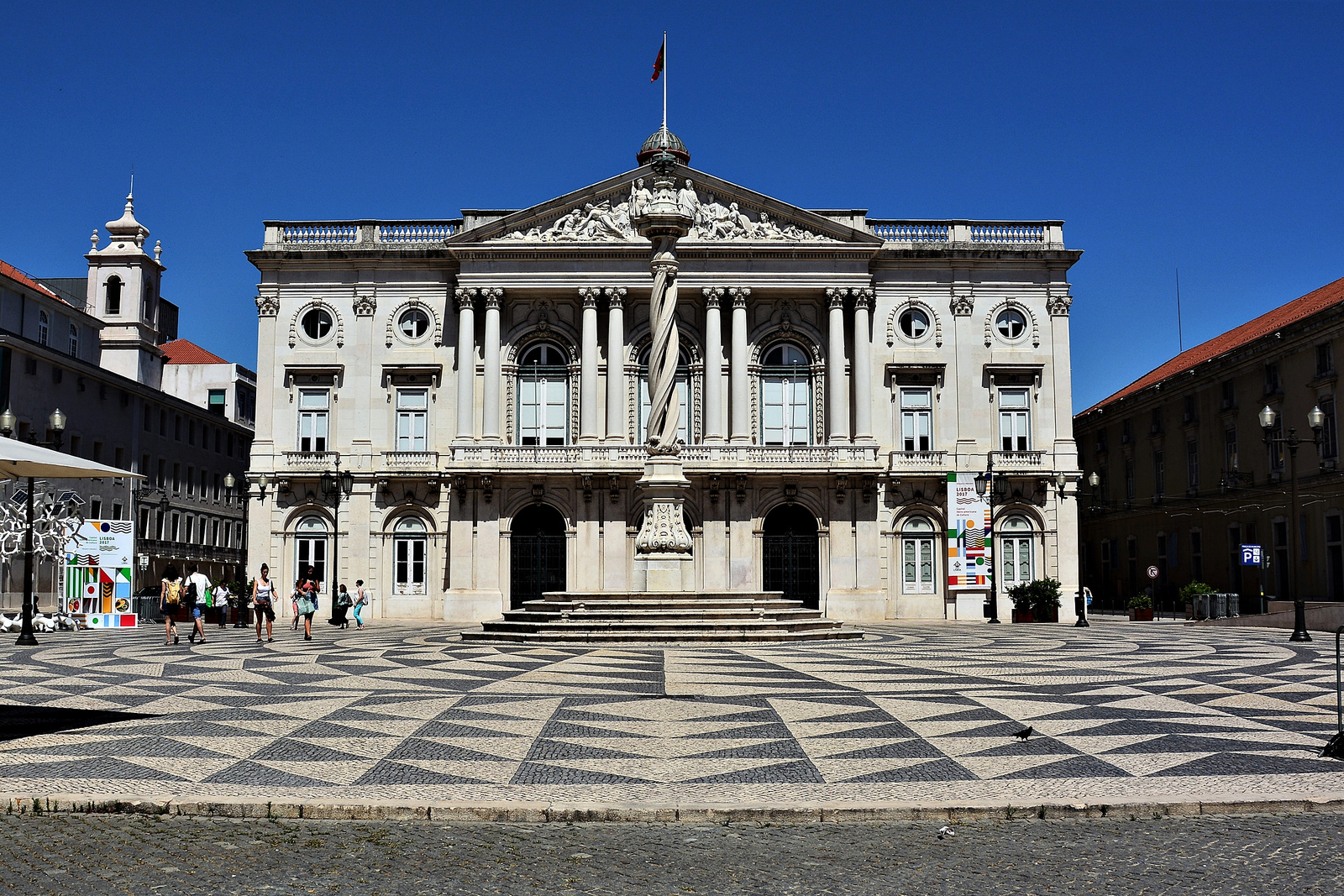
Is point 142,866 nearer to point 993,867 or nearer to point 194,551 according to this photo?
point 993,867

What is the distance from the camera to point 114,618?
40.1 meters

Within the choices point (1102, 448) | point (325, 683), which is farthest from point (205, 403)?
point (325, 683)

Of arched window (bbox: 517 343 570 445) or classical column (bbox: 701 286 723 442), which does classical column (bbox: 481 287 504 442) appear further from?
classical column (bbox: 701 286 723 442)

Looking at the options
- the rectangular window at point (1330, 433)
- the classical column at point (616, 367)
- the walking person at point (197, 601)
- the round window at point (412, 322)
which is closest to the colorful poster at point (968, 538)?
the rectangular window at point (1330, 433)

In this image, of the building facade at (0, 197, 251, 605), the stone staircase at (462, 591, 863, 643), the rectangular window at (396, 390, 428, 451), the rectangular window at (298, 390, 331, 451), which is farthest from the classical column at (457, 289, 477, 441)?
the stone staircase at (462, 591, 863, 643)

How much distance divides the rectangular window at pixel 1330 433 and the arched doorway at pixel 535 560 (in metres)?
30.0

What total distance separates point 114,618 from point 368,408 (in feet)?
48.0

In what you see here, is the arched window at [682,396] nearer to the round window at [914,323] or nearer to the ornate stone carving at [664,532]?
the round window at [914,323]

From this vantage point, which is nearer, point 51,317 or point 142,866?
point 142,866

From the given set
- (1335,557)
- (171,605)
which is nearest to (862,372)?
(1335,557)

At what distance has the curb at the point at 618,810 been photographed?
9.25m

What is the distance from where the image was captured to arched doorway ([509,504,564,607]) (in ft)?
163

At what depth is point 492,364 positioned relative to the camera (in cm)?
5025

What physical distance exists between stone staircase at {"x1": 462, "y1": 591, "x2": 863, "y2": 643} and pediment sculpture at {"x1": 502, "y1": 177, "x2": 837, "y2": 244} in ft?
75.5
